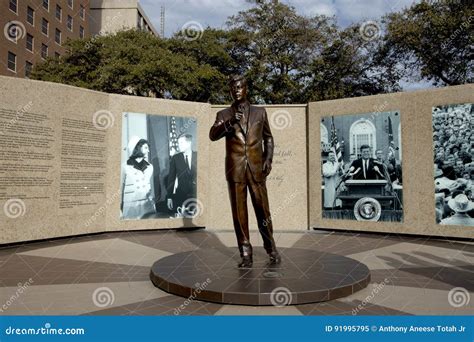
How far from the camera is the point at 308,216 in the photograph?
40.2 feet

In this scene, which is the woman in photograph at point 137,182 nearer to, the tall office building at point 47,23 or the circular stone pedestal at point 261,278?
the circular stone pedestal at point 261,278

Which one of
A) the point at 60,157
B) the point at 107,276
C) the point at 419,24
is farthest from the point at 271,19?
the point at 107,276

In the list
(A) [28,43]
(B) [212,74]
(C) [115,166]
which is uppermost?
(A) [28,43]

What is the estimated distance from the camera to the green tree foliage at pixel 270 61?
2225 cm

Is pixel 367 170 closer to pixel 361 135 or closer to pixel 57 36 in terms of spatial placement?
pixel 361 135

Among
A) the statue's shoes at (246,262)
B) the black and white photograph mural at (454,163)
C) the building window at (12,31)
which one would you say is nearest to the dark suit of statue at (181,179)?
the statue's shoes at (246,262)

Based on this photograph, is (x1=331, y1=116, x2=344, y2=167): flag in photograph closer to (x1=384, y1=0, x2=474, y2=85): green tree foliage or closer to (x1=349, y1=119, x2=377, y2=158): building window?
(x1=349, y1=119, x2=377, y2=158): building window

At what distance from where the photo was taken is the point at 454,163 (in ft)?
33.0

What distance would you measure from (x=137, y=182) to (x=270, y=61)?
674 inches

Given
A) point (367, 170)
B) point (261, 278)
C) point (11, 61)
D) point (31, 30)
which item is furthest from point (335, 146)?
point (31, 30)

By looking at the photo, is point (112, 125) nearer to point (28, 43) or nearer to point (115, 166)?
point (115, 166)

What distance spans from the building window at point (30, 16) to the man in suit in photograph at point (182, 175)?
34472mm

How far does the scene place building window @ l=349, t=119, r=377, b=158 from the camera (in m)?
11.3

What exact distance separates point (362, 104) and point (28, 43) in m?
37.3
